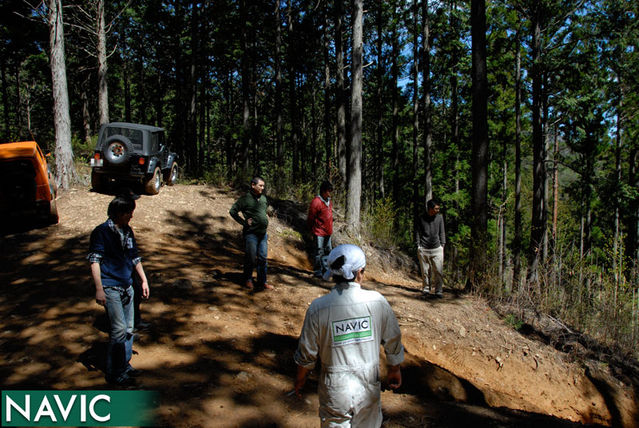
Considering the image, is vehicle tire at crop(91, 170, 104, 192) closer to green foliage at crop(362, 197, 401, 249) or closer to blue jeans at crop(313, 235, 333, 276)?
blue jeans at crop(313, 235, 333, 276)

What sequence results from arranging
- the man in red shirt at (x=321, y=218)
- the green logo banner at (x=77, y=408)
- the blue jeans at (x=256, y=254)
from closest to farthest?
the green logo banner at (x=77, y=408) → the blue jeans at (x=256, y=254) → the man in red shirt at (x=321, y=218)

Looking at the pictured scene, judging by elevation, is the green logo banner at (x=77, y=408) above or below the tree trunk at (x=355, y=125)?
below

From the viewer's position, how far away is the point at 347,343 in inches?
95.1

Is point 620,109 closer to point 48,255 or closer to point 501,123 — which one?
point 501,123

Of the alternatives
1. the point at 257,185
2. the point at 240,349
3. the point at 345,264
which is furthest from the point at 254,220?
the point at 345,264

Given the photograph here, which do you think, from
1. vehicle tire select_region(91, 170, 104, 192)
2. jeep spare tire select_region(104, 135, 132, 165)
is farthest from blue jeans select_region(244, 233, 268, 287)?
vehicle tire select_region(91, 170, 104, 192)

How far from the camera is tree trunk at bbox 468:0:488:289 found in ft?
27.1

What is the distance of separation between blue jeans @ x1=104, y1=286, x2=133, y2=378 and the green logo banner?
265 millimetres

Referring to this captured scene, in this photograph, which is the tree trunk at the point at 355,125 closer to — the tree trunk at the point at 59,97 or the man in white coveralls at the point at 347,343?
the tree trunk at the point at 59,97

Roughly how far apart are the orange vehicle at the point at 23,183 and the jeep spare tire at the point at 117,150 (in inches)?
72.0

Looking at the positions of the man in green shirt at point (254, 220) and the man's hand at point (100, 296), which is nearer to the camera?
the man's hand at point (100, 296)

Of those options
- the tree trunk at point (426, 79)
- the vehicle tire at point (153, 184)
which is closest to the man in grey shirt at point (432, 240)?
the vehicle tire at point (153, 184)

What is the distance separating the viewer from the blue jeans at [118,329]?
3.76 metres

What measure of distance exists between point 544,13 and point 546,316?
12.6m
